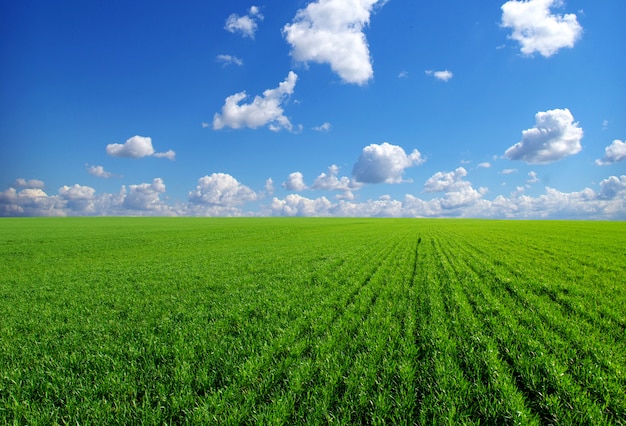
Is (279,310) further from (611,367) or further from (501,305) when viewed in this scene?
(611,367)

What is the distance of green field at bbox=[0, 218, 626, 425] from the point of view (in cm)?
480

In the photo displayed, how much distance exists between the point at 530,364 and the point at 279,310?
664cm

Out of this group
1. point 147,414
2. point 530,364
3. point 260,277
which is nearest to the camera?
point 147,414

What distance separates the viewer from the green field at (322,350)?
480 cm

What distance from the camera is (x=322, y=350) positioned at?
6703 mm

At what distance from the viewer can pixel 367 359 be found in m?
6.25

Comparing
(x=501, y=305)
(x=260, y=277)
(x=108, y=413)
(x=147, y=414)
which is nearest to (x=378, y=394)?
(x=147, y=414)

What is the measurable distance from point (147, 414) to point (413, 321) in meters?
6.49

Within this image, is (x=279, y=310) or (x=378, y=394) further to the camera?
(x=279, y=310)

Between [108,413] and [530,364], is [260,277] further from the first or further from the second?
[530,364]

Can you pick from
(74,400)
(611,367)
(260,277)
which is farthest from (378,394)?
(260,277)

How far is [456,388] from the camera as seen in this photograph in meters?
5.20

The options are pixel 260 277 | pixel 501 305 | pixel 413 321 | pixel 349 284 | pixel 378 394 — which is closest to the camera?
pixel 378 394

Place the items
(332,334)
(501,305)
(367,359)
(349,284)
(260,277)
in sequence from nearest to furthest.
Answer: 1. (367,359)
2. (332,334)
3. (501,305)
4. (349,284)
5. (260,277)
